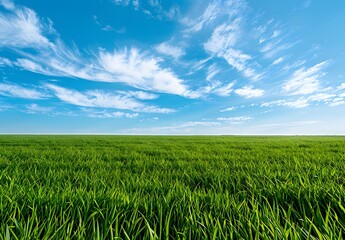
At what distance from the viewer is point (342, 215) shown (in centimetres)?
179

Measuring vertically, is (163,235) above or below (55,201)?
below

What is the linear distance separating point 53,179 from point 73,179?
0.32 meters

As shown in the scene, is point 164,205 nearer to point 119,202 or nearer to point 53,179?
point 119,202

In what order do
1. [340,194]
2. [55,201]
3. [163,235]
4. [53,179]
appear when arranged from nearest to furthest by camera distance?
[163,235]
[55,201]
[340,194]
[53,179]

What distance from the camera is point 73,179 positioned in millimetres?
3391

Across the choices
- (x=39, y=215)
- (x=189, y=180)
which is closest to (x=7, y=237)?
(x=39, y=215)

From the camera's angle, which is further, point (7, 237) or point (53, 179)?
point (53, 179)

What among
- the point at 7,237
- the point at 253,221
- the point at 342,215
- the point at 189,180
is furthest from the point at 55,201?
the point at 342,215

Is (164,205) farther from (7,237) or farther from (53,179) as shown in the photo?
(53,179)

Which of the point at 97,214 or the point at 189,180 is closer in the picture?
the point at 97,214

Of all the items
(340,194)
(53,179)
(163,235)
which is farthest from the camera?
(53,179)

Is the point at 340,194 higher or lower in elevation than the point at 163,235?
higher

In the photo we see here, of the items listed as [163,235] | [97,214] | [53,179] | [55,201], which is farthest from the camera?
[53,179]

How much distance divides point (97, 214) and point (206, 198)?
1132 mm
